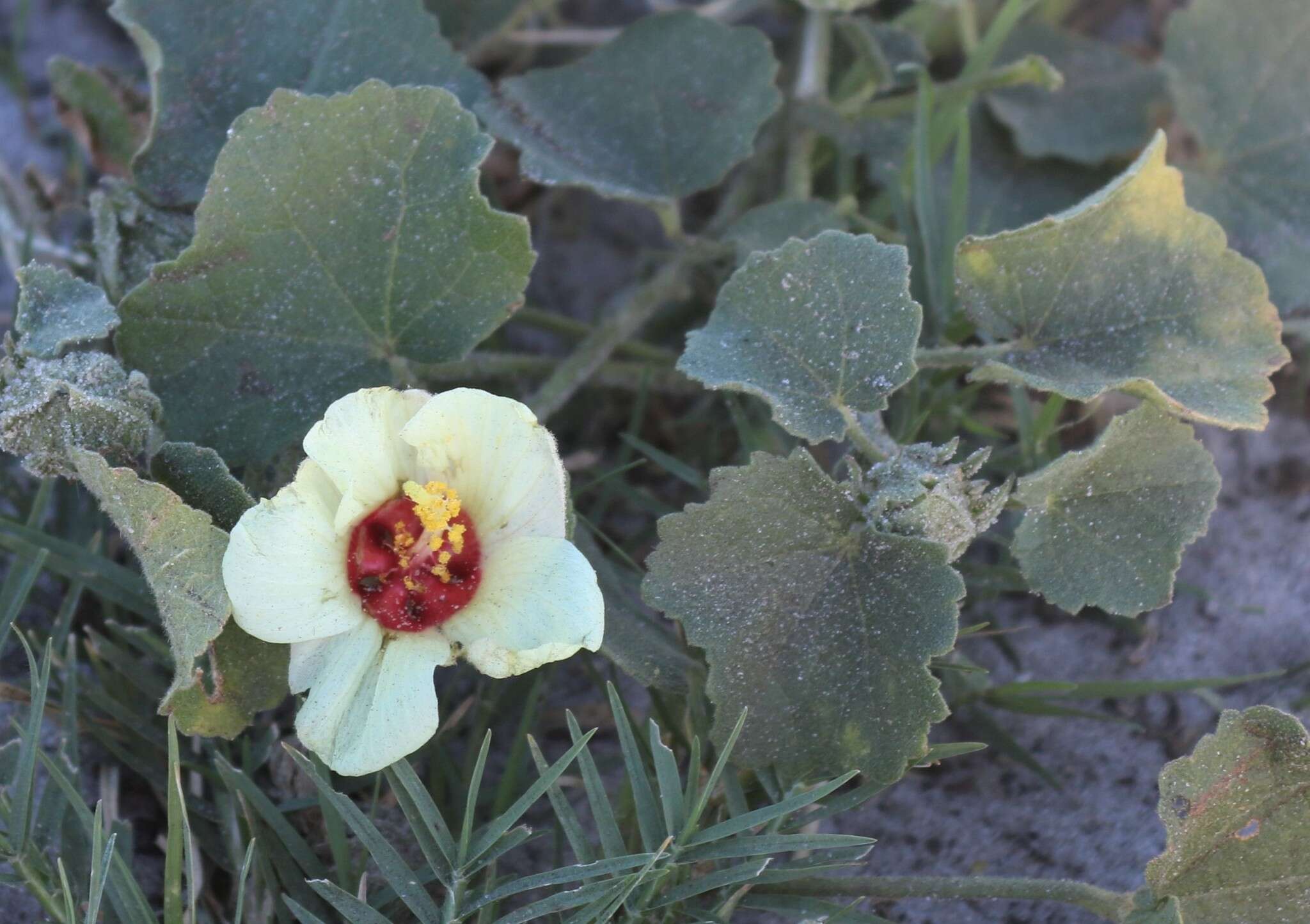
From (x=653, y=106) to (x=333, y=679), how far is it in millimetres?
1380

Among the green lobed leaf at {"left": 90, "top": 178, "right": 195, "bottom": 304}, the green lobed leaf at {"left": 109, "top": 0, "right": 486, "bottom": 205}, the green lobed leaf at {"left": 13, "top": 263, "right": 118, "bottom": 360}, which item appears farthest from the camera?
the green lobed leaf at {"left": 109, "top": 0, "right": 486, "bottom": 205}

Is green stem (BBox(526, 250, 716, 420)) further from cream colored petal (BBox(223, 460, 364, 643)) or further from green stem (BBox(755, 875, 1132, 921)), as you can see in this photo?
green stem (BBox(755, 875, 1132, 921))

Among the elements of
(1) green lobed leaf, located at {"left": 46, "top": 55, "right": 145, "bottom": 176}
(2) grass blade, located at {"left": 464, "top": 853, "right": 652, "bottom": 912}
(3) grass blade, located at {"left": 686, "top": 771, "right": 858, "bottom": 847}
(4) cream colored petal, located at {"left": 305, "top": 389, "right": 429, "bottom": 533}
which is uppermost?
(1) green lobed leaf, located at {"left": 46, "top": 55, "right": 145, "bottom": 176}

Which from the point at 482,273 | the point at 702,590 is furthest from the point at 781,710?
the point at 482,273

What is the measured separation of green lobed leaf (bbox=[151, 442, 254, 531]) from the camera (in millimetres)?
1736

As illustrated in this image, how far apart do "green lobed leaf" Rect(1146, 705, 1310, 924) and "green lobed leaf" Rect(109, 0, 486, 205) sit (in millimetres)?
1680

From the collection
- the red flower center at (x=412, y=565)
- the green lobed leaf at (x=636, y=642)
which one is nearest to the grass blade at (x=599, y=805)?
the green lobed leaf at (x=636, y=642)

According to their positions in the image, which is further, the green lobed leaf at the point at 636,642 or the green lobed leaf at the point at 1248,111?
the green lobed leaf at the point at 1248,111

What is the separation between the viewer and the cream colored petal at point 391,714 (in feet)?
5.15

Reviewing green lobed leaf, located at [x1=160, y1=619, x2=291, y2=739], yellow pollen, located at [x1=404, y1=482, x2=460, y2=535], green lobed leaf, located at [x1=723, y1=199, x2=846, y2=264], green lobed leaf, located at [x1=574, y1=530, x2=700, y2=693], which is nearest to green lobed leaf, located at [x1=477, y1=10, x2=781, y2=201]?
green lobed leaf, located at [x1=723, y1=199, x2=846, y2=264]

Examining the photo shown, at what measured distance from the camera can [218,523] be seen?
1.76 m

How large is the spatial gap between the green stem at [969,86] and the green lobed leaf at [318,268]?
41.1 inches

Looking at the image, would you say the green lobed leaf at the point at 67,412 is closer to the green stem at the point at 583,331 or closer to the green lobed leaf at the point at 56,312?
the green lobed leaf at the point at 56,312

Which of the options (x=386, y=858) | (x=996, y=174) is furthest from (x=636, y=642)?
(x=996, y=174)
